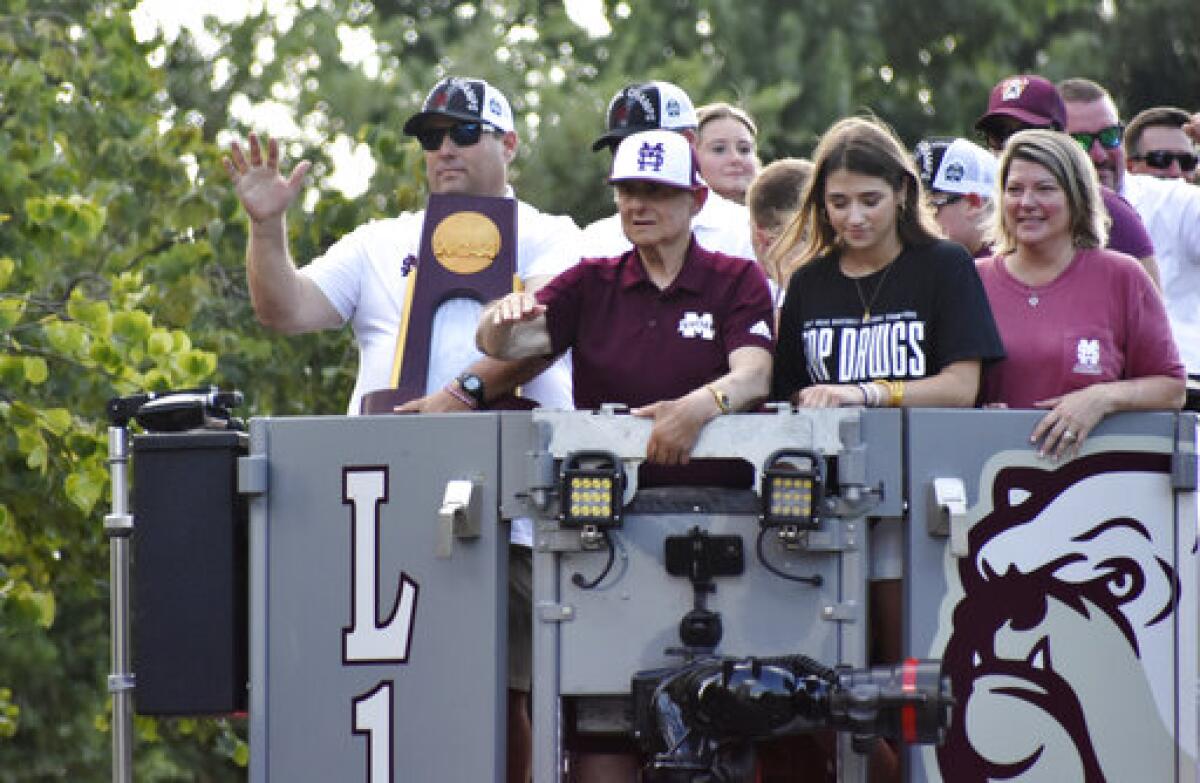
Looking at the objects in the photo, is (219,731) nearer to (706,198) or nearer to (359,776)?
(706,198)

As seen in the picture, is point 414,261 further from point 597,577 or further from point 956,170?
point 597,577

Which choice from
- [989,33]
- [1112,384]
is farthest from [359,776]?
[989,33]

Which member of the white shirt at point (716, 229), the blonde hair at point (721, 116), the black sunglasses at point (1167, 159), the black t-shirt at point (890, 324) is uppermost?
the blonde hair at point (721, 116)

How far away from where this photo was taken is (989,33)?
3155 cm

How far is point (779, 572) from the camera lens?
6.89 meters

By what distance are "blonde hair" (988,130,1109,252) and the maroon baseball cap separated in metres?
1.10

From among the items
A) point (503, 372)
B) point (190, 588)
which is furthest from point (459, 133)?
point (190, 588)

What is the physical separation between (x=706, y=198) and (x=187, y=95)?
1464 cm

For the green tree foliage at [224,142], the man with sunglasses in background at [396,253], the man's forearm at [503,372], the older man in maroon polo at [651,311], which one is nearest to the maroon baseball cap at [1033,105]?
the man with sunglasses in background at [396,253]

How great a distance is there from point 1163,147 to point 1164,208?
1.48 metres

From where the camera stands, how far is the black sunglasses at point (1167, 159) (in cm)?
1134

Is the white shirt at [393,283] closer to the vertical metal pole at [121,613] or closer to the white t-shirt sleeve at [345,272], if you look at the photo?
the white t-shirt sleeve at [345,272]

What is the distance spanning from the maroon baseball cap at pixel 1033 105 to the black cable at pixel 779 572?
2721mm

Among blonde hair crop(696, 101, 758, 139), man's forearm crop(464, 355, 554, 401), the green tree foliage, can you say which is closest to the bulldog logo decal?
man's forearm crop(464, 355, 554, 401)
